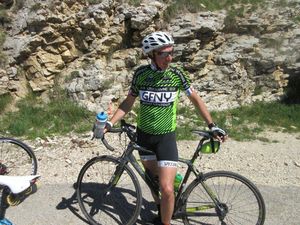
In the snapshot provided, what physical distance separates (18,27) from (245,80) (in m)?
5.98

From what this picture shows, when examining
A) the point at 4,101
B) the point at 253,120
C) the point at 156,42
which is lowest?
the point at 253,120

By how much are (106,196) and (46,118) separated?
4.09m

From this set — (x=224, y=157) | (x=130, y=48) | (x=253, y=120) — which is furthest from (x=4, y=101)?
(x=253, y=120)

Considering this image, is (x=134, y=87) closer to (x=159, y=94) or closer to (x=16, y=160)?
(x=159, y=94)

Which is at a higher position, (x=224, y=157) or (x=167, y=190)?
(x=167, y=190)

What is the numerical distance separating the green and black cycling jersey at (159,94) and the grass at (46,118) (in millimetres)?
4030

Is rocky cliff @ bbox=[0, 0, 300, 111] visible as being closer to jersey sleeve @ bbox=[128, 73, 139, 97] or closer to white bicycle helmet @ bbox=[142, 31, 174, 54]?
jersey sleeve @ bbox=[128, 73, 139, 97]

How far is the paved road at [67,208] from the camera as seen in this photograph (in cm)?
523

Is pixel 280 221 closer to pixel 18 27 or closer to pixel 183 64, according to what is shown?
pixel 183 64

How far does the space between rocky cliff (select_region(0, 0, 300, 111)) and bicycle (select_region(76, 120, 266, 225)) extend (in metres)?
4.20

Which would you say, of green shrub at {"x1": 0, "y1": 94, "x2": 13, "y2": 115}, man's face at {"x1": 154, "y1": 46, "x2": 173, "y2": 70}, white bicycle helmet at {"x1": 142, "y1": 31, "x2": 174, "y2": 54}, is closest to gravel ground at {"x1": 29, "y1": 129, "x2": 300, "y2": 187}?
green shrub at {"x1": 0, "y1": 94, "x2": 13, "y2": 115}

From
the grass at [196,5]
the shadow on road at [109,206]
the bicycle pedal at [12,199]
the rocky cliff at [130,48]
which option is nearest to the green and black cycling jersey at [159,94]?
the shadow on road at [109,206]

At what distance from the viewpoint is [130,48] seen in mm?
10711

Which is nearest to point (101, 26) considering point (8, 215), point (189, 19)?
point (189, 19)
